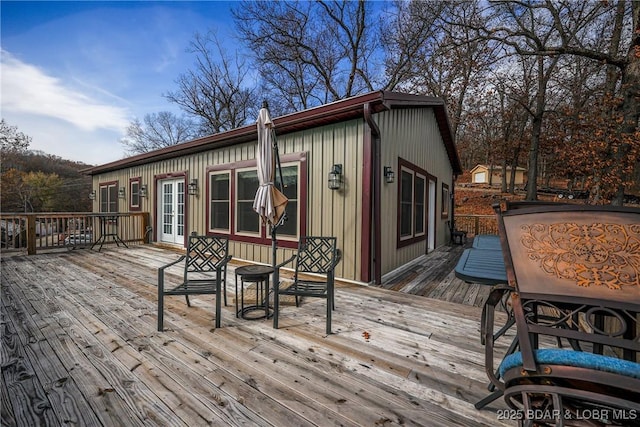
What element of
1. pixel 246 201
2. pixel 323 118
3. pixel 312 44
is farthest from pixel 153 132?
pixel 323 118

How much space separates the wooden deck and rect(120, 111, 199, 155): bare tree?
2012 cm

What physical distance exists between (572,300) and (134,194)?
10482mm

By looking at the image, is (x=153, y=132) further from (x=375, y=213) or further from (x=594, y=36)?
(x=594, y=36)

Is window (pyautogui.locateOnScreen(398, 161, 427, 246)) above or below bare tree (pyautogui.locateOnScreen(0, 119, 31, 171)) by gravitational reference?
below

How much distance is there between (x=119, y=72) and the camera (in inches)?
305

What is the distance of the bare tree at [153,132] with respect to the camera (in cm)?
2109

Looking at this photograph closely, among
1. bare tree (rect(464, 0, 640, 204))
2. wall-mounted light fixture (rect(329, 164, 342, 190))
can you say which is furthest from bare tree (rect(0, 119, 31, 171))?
bare tree (rect(464, 0, 640, 204))

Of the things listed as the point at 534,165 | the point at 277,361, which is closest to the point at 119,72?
the point at 277,361

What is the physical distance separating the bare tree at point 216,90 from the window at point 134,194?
9.20 metres

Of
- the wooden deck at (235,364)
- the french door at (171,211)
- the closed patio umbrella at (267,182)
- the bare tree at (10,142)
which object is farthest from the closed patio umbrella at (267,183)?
the bare tree at (10,142)

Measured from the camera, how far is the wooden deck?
5.12 ft

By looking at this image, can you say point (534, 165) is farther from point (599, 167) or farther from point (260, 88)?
point (260, 88)

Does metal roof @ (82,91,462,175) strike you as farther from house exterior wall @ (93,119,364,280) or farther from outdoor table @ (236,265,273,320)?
outdoor table @ (236,265,273,320)

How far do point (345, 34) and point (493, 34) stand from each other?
7.06 m
